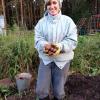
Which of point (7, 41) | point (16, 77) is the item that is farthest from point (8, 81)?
point (7, 41)

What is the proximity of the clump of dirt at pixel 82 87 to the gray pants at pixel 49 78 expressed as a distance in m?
0.76

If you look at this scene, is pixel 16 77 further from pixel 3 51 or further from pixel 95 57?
pixel 95 57

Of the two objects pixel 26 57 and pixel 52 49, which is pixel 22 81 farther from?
pixel 52 49

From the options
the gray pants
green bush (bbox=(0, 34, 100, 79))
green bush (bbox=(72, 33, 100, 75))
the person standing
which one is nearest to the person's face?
the person standing

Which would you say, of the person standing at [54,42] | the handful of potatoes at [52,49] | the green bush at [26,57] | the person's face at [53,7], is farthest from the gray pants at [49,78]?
the green bush at [26,57]

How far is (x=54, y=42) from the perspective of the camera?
4.58 meters

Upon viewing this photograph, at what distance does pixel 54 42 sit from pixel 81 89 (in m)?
1.47

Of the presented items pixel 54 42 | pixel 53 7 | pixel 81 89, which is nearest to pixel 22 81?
pixel 81 89

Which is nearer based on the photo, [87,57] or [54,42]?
[54,42]

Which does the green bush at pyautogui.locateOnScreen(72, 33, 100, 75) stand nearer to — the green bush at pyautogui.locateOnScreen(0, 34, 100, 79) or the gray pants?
the green bush at pyautogui.locateOnScreen(0, 34, 100, 79)

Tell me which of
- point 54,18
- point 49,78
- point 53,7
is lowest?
point 49,78

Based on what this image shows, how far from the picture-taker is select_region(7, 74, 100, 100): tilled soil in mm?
5508

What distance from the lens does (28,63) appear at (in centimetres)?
658

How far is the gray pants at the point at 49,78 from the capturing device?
468 centimetres
